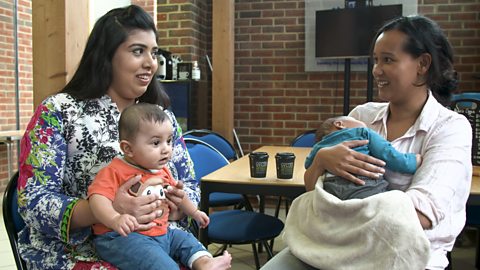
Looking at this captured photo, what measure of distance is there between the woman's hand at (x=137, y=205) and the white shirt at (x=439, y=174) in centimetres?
75

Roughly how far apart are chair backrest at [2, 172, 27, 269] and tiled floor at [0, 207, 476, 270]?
181cm

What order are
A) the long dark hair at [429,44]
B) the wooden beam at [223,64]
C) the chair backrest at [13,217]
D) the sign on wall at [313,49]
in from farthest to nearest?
1. the sign on wall at [313,49]
2. the wooden beam at [223,64]
3. the long dark hair at [429,44]
4. the chair backrest at [13,217]

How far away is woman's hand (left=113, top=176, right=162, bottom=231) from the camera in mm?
1199

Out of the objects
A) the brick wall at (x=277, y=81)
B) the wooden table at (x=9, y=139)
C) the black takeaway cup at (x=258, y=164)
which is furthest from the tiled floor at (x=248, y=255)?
the brick wall at (x=277, y=81)

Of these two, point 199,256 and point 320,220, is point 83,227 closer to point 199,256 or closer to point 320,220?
point 199,256

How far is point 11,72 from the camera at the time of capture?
201 inches

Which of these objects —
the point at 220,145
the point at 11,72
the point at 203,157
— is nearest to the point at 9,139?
the point at 11,72

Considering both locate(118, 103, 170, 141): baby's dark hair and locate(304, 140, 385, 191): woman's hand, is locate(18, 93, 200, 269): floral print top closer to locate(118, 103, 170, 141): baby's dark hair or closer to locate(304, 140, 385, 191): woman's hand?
locate(118, 103, 170, 141): baby's dark hair

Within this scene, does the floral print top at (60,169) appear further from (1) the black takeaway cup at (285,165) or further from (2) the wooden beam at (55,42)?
(1) the black takeaway cup at (285,165)

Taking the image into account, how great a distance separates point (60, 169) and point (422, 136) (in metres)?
1.16

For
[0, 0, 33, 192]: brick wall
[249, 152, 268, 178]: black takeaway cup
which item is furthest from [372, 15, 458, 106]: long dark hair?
[0, 0, 33, 192]: brick wall

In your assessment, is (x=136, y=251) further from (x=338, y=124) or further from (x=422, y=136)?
(x=422, y=136)

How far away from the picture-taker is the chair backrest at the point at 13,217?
1.34 m

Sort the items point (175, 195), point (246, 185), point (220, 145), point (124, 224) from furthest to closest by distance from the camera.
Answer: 1. point (220, 145)
2. point (246, 185)
3. point (175, 195)
4. point (124, 224)
